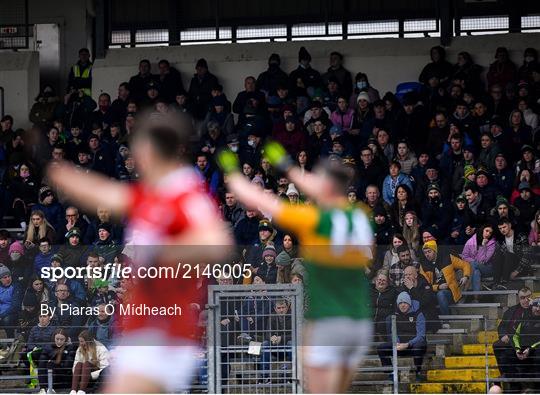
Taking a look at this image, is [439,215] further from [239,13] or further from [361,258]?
[361,258]

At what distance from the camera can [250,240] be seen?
16719 mm

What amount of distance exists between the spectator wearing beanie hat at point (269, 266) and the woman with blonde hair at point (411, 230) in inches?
60.6

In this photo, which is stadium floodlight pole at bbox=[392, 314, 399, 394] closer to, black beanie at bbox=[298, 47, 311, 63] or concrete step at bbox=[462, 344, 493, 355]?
concrete step at bbox=[462, 344, 493, 355]

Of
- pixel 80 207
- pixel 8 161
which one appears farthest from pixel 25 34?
pixel 80 207

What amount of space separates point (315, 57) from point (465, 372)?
703 centimetres

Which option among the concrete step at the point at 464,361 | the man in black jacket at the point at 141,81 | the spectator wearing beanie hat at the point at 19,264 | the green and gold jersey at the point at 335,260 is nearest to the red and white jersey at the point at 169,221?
the green and gold jersey at the point at 335,260

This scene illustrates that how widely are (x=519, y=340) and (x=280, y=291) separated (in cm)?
A: 252

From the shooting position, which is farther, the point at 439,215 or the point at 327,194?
the point at 439,215

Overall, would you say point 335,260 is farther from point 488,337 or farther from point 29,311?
point 29,311

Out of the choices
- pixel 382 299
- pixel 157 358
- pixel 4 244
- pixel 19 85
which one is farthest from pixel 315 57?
pixel 157 358

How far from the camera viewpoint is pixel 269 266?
1549cm

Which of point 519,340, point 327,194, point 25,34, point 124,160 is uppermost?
point 25,34

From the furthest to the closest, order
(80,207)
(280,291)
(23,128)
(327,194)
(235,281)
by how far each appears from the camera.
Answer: (23,128), (80,207), (235,281), (280,291), (327,194)

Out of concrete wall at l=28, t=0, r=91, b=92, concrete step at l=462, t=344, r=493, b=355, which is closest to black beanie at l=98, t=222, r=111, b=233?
concrete step at l=462, t=344, r=493, b=355
